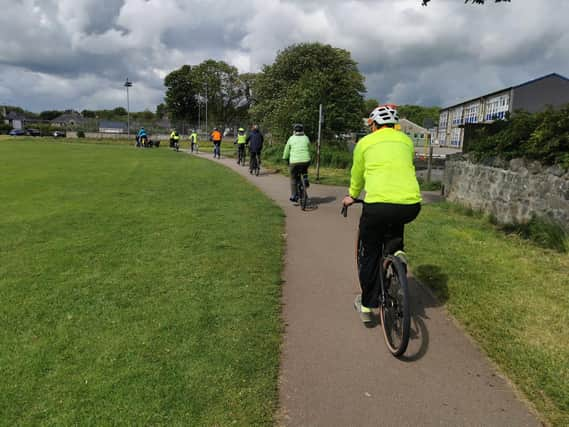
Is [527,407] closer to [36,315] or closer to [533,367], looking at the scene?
[533,367]

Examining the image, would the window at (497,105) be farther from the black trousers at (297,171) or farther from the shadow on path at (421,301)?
the shadow on path at (421,301)

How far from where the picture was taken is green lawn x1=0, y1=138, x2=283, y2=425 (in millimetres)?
2740

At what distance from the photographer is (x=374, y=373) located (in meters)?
3.26

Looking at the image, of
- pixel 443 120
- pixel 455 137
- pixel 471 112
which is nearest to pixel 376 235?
pixel 471 112

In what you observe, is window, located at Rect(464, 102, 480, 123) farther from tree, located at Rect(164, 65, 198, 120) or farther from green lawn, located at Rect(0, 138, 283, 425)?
green lawn, located at Rect(0, 138, 283, 425)

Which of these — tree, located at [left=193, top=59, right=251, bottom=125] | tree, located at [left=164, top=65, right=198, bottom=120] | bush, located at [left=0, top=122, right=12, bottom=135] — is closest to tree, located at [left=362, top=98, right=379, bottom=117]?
tree, located at [left=193, top=59, right=251, bottom=125]

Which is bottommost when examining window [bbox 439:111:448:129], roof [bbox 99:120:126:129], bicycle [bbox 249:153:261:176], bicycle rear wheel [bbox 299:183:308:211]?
bicycle rear wheel [bbox 299:183:308:211]

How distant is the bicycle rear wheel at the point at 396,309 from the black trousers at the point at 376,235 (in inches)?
5.3

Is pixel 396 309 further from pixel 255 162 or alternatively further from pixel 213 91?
pixel 213 91

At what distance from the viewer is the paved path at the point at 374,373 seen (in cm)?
277

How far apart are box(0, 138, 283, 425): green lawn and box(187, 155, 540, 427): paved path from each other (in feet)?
0.69

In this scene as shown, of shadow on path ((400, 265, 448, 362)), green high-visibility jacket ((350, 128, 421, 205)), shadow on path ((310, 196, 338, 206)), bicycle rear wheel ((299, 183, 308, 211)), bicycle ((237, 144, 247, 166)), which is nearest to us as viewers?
green high-visibility jacket ((350, 128, 421, 205))

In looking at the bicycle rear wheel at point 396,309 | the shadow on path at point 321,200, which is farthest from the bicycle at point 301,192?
the bicycle rear wheel at point 396,309

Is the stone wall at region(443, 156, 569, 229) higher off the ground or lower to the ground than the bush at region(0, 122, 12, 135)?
lower
